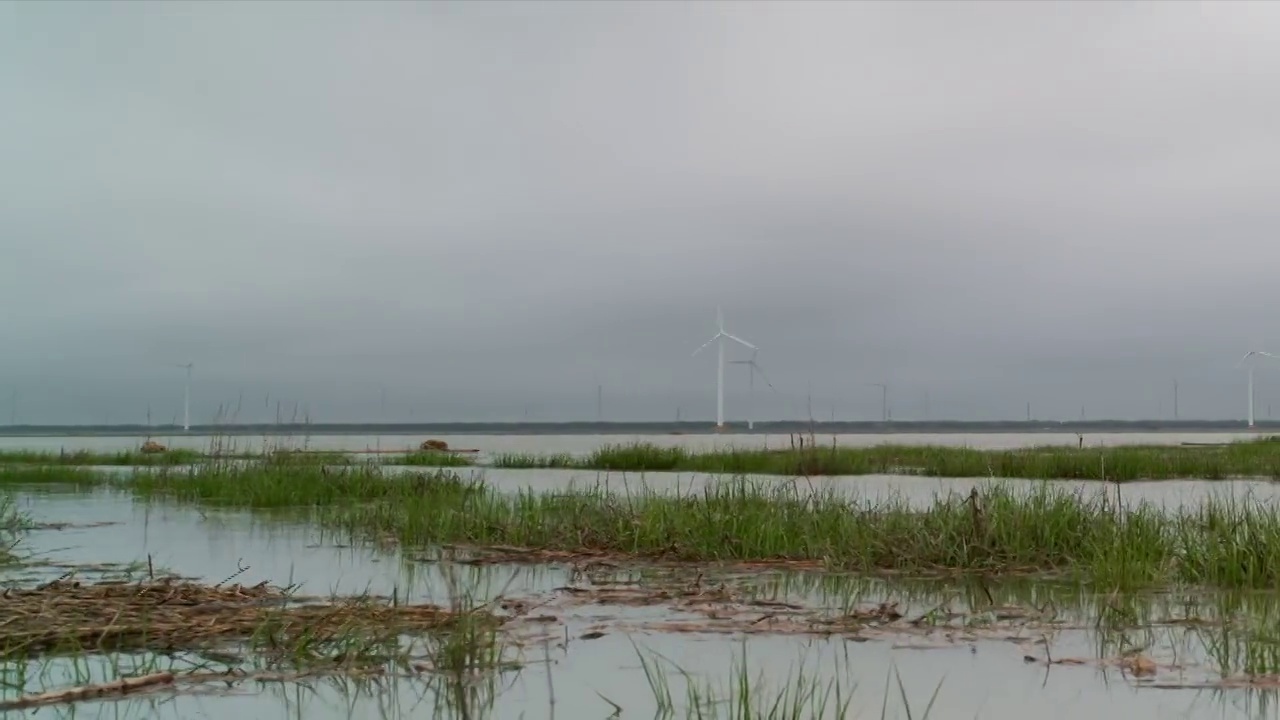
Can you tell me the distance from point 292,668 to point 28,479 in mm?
19973

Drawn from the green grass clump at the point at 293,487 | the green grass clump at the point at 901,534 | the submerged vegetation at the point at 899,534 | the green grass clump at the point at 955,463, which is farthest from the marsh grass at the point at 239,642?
the green grass clump at the point at 955,463

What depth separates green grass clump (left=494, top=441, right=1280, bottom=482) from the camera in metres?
22.8

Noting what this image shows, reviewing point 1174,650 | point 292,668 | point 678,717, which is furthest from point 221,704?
point 1174,650

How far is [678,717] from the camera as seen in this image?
4.17m

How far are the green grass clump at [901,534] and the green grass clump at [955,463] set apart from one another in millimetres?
10002

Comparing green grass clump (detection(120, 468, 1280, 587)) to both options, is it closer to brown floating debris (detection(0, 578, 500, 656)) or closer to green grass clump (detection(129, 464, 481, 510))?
brown floating debris (detection(0, 578, 500, 656))

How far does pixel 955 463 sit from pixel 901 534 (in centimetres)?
1765

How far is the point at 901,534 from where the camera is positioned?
341 inches

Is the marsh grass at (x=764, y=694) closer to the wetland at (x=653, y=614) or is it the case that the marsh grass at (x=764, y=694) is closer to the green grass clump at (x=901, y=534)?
the wetland at (x=653, y=614)

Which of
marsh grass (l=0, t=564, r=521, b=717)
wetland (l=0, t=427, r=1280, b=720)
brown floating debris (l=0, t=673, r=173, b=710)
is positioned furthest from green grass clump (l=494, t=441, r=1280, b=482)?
brown floating debris (l=0, t=673, r=173, b=710)

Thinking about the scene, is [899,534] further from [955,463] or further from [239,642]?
[955,463]

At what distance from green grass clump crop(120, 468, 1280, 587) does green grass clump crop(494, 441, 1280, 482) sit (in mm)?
10002

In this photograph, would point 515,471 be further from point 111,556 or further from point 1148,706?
point 1148,706

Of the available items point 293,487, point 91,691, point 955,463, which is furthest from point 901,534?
point 955,463
